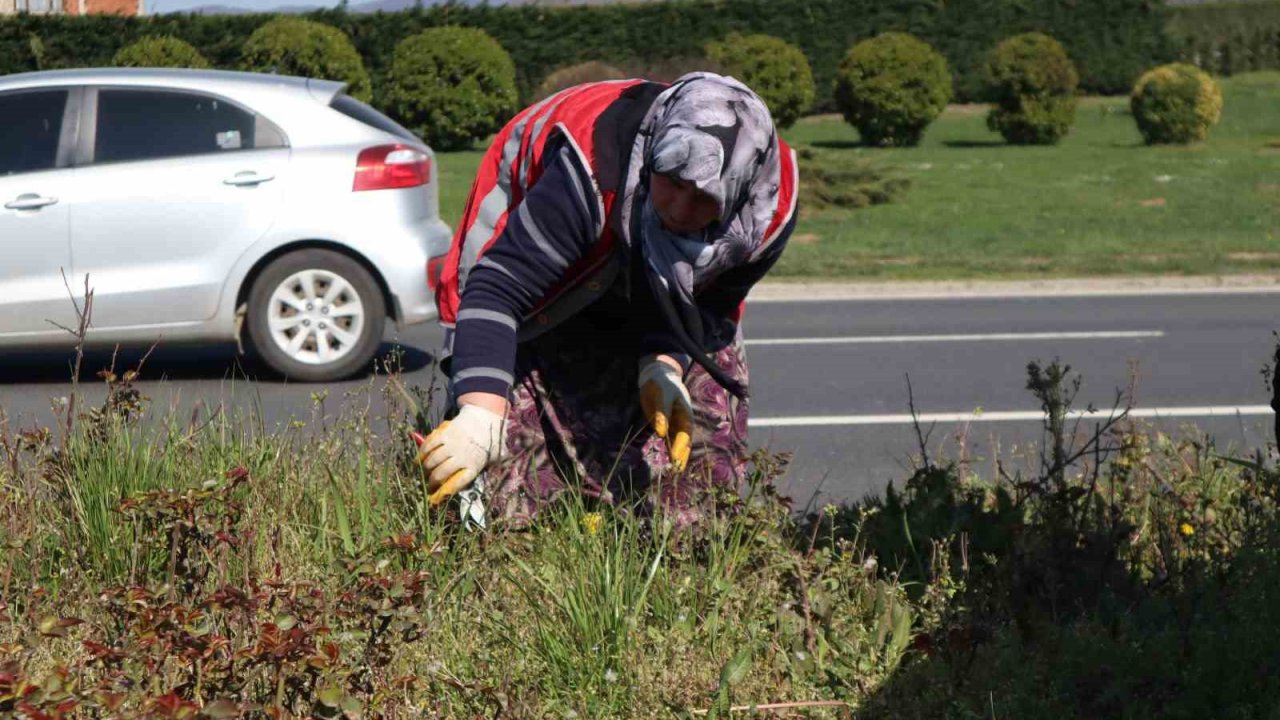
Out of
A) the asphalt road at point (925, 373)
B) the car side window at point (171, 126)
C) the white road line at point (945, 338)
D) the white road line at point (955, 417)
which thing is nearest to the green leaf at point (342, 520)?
the asphalt road at point (925, 373)

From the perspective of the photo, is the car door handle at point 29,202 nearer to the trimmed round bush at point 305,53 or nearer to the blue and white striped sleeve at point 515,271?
the blue and white striped sleeve at point 515,271

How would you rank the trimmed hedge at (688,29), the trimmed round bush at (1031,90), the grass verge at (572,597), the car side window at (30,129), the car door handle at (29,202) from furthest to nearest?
the trimmed round bush at (1031,90), the trimmed hedge at (688,29), the car side window at (30,129), the car door handle at (29,202), the grass verge at (572,597)

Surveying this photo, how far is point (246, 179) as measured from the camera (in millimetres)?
7945

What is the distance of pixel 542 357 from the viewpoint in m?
3.82

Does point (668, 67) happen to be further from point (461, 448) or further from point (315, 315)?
point (315, 315)

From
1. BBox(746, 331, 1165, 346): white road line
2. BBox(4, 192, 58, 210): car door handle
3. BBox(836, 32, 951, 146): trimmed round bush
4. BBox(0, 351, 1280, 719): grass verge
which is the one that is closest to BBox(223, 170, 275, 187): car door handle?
BBox(4, 192, 58, 210): car door handle

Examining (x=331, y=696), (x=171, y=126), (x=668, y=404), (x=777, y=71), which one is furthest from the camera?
(x=777, y=71)

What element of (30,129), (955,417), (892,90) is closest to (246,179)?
(30,129)

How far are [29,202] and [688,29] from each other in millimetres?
21739

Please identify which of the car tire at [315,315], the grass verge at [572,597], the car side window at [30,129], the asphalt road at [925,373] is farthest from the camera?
the car tire at [315,315]

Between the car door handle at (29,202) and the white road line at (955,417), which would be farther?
the car door handle at (29,202)

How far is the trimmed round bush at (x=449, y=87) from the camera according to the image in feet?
74.7

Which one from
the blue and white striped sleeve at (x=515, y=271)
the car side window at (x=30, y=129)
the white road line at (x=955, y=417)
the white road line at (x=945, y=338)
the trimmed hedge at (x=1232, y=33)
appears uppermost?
the blue and white striped sleeve at (x=515, y=271)

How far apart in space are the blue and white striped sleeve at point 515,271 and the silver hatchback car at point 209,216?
493cm
